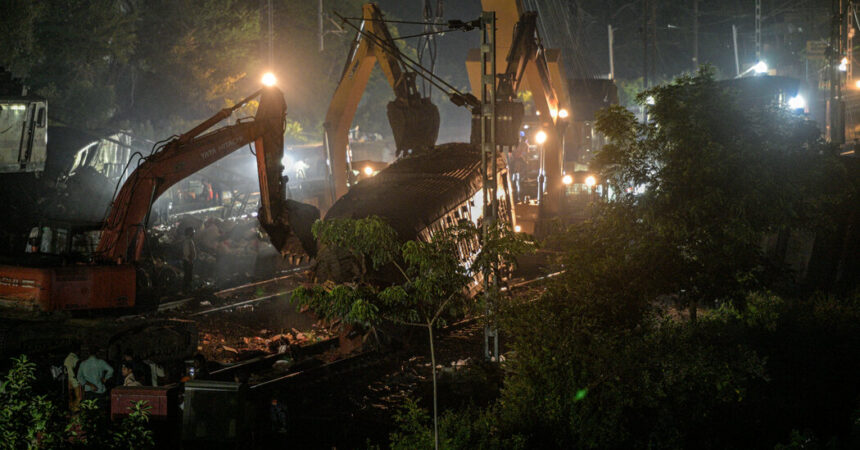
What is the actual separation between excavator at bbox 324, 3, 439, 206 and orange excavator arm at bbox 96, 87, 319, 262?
4812 millimetres

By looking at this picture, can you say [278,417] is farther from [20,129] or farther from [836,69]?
[836,69]

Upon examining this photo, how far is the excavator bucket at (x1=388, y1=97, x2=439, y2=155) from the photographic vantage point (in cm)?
2172

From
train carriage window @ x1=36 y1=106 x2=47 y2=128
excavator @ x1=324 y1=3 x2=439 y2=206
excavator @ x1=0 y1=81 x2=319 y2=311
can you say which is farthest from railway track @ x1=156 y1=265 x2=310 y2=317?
train carriage window @ x1=36 y1=106 x2=47 y2=128

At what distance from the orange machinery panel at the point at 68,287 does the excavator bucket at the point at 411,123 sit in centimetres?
967

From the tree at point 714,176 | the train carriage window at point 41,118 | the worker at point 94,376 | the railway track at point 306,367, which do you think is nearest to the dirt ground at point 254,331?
the railway track at point 306,367

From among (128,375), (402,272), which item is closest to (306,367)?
(128,375)

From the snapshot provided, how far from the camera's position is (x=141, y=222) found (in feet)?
49.1

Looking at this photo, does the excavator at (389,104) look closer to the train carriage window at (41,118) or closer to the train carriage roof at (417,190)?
the train carriage roof at (417,190)

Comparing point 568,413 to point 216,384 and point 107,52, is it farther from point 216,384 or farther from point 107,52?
point 107,52

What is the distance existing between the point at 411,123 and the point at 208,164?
24.8ft

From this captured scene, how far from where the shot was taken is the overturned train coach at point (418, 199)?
47.8ft

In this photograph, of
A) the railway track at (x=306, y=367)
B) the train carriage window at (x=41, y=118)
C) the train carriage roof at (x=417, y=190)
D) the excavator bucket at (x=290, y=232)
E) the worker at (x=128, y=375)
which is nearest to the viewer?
the worker at (x=128, y=375)

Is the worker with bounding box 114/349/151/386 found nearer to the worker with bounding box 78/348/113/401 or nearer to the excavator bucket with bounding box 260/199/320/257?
the worker with bounding box 78/348/113/401

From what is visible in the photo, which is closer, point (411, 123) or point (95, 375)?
point (95, 375)
